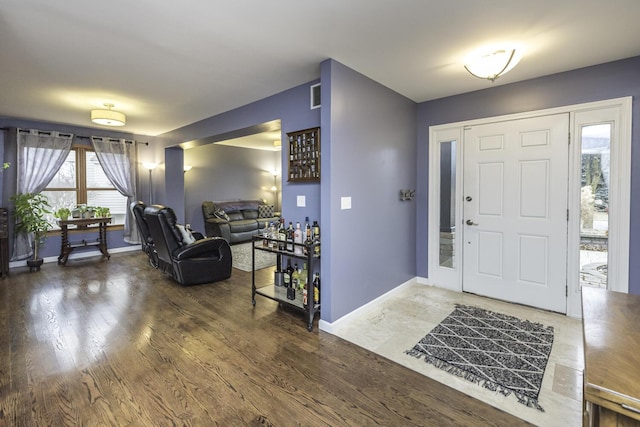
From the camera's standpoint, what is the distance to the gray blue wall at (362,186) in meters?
2.77

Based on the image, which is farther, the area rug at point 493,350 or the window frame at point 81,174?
the window frame at point 81,174

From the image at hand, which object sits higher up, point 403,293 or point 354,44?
point 354,44

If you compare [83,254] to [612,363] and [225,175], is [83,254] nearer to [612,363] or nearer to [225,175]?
[225,175]

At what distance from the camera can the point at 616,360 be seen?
33.2 inches

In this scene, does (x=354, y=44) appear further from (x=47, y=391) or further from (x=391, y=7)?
(x=47, y=391)

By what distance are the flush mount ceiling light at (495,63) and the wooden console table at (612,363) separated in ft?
6.66

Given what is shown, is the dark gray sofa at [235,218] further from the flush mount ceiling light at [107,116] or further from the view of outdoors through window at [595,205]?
the view of outdoors through window at [595,205]

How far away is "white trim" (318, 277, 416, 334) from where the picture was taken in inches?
110

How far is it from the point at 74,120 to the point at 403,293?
5953 mm

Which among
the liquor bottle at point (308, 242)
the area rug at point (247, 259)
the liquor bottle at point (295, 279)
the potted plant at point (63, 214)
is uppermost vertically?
the potted plant at point (63, 214)

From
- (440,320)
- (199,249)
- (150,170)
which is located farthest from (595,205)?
(150,170)

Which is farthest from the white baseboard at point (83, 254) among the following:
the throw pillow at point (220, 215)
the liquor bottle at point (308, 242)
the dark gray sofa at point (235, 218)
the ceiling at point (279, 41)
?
the liquor bottle at point (308, 242)

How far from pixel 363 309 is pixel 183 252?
2441 millimetres

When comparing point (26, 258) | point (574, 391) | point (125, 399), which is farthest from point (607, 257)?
point (26, 258)
